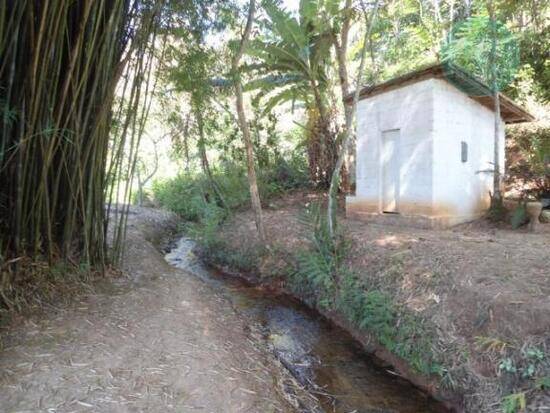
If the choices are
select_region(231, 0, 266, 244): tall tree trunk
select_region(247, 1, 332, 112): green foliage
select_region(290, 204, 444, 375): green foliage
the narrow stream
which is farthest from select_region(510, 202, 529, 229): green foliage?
select_region(247, 1, 332, 112): green foliage

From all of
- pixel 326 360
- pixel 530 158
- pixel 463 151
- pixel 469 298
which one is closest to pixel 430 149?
pixel 463 151

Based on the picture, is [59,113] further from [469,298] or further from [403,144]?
[403,144]

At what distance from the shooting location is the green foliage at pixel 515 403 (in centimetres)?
238

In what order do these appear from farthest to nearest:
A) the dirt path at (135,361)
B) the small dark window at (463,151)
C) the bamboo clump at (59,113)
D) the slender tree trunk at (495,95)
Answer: the small dark window at (463,151) → the slender tree trunk at (495,95) → the bamboo clump at (59,113) → the dirt path at (135,361)

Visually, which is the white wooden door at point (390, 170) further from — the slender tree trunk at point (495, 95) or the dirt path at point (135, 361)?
the dirt path at point (135, 361)

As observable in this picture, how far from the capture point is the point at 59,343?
2.89m

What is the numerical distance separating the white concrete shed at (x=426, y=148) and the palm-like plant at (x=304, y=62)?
5.05 feet

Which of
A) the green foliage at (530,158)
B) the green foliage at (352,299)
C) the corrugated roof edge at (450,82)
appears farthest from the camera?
the green foliage at (530,158)

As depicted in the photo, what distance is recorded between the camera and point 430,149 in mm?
6066

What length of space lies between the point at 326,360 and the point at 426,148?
378 centimetres

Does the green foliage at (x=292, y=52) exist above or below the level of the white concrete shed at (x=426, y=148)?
above

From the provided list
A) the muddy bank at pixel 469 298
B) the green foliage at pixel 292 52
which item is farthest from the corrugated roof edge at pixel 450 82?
the muddy bank at pixel 469 298

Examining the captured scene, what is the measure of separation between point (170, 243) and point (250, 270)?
3.41 m

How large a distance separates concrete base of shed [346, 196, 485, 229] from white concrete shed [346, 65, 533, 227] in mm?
15
